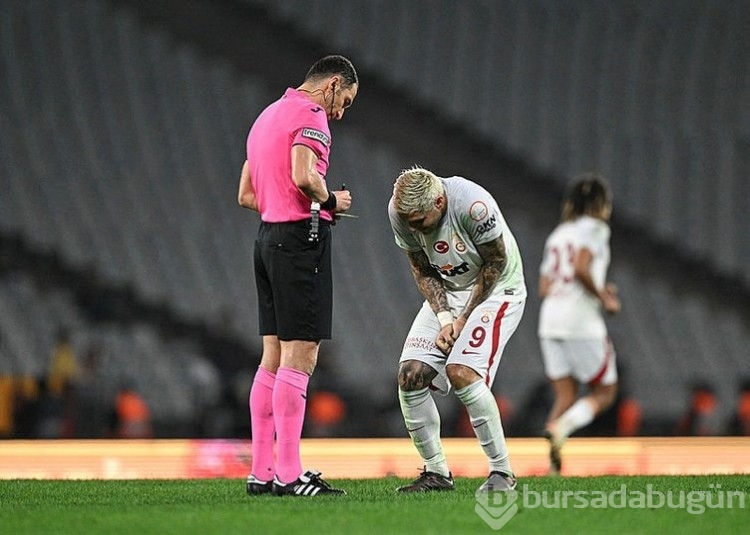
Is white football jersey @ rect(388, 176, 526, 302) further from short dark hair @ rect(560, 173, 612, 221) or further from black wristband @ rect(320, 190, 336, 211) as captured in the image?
short dark hair @ rect(560, 173, 612, 221)

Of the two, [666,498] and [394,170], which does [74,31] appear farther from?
[666,498]

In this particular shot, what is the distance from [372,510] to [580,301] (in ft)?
13.1

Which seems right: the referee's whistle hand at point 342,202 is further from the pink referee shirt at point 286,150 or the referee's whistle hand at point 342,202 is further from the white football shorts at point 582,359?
the white football shorts at point 582,359

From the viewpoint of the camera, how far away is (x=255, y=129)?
5.52m

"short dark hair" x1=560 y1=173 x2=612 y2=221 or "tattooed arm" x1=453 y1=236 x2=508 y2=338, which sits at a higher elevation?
"short dark hair" x1=560 y1=173 x2=612 y2=221

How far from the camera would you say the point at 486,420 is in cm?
545

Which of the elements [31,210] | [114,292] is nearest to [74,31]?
[31,210]

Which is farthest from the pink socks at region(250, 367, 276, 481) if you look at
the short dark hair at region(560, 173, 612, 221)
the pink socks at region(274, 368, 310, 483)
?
the short dark hair at region(560, 173, 612, 221)

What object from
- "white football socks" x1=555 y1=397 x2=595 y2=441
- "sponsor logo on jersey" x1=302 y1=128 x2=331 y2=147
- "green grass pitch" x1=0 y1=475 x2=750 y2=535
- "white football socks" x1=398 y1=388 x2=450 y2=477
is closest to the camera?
"green grass pitch" x1=0 y1=475 x2=750 y2=535

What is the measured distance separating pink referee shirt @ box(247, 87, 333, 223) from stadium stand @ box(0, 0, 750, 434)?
25.4 feet

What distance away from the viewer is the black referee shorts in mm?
5266

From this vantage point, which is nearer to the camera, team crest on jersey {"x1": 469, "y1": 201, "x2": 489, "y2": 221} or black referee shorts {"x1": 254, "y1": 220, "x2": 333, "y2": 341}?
black referee shorts {"x1": 254, "y1": 220, "x2": 333, "y2": 341}

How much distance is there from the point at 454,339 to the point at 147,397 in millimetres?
7144

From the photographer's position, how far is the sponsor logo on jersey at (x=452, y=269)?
18.4 ft
